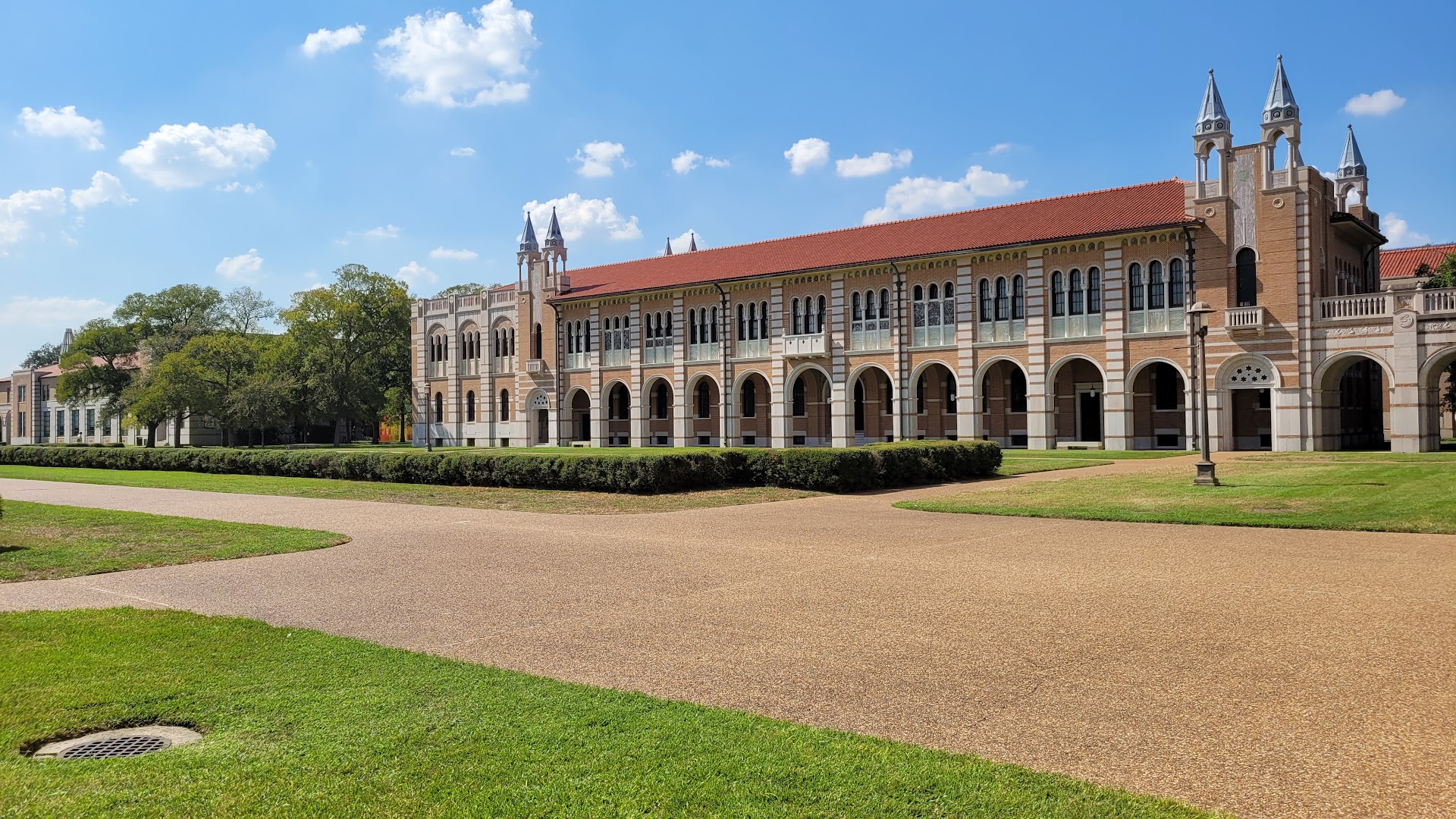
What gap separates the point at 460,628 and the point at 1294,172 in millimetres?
38175

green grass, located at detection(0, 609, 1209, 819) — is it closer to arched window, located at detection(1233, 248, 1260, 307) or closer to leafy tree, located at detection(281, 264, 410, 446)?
arched window, located at detection(1233, 248, 1260, 307)

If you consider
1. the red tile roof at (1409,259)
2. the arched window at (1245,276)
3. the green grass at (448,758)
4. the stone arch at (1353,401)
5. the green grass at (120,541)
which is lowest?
the green grass at (448,758)

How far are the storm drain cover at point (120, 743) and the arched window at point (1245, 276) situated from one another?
130 feet

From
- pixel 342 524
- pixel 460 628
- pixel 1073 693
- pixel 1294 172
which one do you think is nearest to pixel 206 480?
pixel 342 524

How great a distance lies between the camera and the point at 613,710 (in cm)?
578

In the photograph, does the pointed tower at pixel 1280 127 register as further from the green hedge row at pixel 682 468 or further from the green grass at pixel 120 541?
the green grass at pixel 120 541

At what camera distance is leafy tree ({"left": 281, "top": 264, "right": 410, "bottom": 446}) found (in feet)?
223

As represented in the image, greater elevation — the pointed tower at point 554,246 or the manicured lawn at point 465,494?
the pointed tower at point 554,246

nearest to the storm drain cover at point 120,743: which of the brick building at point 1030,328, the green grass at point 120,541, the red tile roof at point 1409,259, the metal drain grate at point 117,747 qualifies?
the metal drain grate at point 117,747

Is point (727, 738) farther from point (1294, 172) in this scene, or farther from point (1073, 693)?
point (1294, 172)

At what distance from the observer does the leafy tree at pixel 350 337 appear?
67875mm

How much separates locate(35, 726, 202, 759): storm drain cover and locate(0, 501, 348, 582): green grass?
7.39 m

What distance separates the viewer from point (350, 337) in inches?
2945

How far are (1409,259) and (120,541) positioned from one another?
204ft
